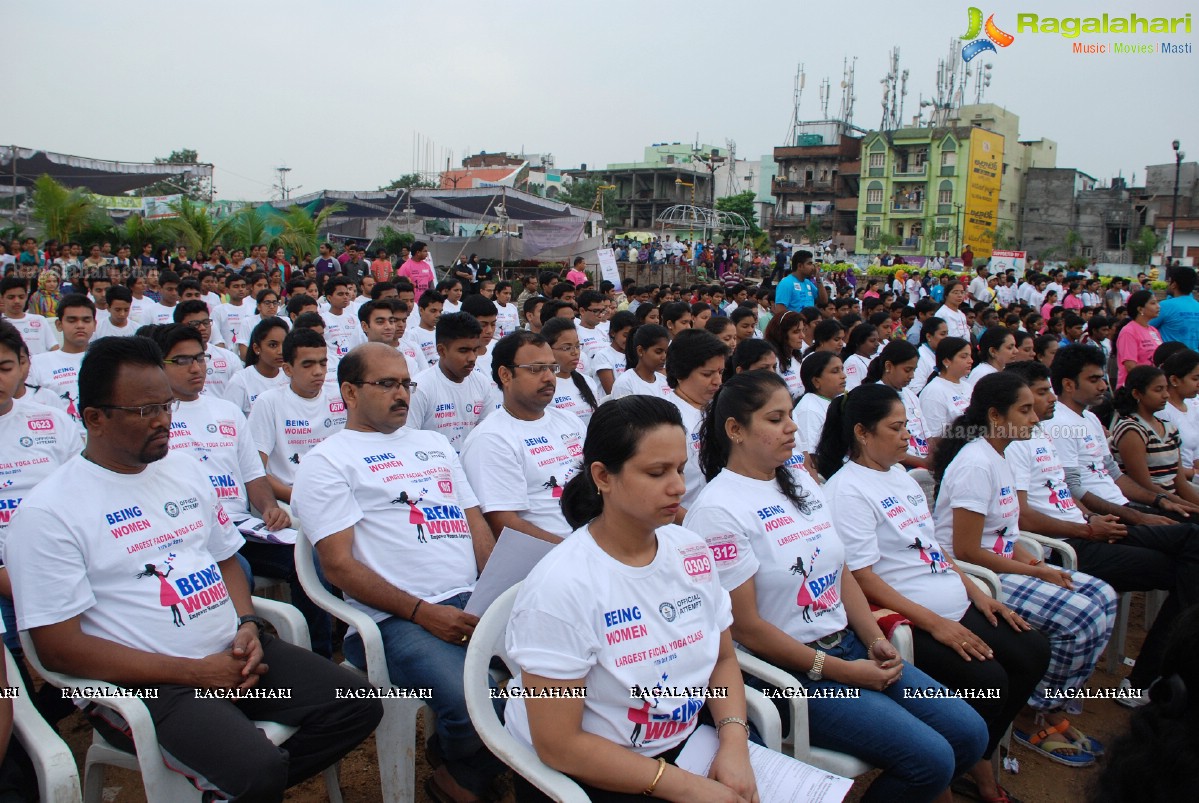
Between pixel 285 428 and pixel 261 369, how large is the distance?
2.90ft

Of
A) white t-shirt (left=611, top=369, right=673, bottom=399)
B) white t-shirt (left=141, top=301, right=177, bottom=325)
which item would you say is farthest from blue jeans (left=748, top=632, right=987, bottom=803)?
white t-shirt (left=141, top=301, right=177, bottom=325)

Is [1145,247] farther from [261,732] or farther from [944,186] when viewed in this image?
[261,732]

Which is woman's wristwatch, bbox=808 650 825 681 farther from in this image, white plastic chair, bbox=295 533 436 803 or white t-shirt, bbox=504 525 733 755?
white plastic chair, bbox=295 533 436 803

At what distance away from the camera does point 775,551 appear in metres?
2.60

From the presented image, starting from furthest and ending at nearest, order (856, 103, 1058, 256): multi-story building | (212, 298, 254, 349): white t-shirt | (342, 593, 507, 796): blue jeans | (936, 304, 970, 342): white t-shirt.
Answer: (856, 103, 1058, 256): multi-story building → (936, 304, 970, 342): white t-shirt → (212, 298, 254, 349): white t-shirt → (342, 593, 507, 796): blue jeans

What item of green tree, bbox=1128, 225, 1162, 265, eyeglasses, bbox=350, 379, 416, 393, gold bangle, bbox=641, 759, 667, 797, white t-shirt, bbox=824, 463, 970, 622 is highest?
green tree, bbox=1128, 225, 1162, 265

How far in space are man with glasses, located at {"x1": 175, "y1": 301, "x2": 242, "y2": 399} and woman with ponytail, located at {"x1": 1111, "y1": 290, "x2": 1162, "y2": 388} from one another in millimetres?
7503

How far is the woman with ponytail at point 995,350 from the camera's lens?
20.8 feet

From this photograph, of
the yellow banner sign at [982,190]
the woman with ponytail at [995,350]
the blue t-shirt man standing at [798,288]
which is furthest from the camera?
the yellow banner sign at [982,190]

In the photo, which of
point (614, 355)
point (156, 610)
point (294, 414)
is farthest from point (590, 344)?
point (156, 610)

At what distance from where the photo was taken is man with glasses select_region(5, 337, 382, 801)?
7.26ft

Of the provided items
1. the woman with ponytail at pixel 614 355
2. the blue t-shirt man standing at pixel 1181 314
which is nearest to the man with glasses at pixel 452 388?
the woman with ponytail at pixel 614 355

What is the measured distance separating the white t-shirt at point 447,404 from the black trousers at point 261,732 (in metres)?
2.18

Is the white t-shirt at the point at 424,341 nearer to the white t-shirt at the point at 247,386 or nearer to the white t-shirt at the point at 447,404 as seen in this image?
the white t-shirt at the point at 247,386
